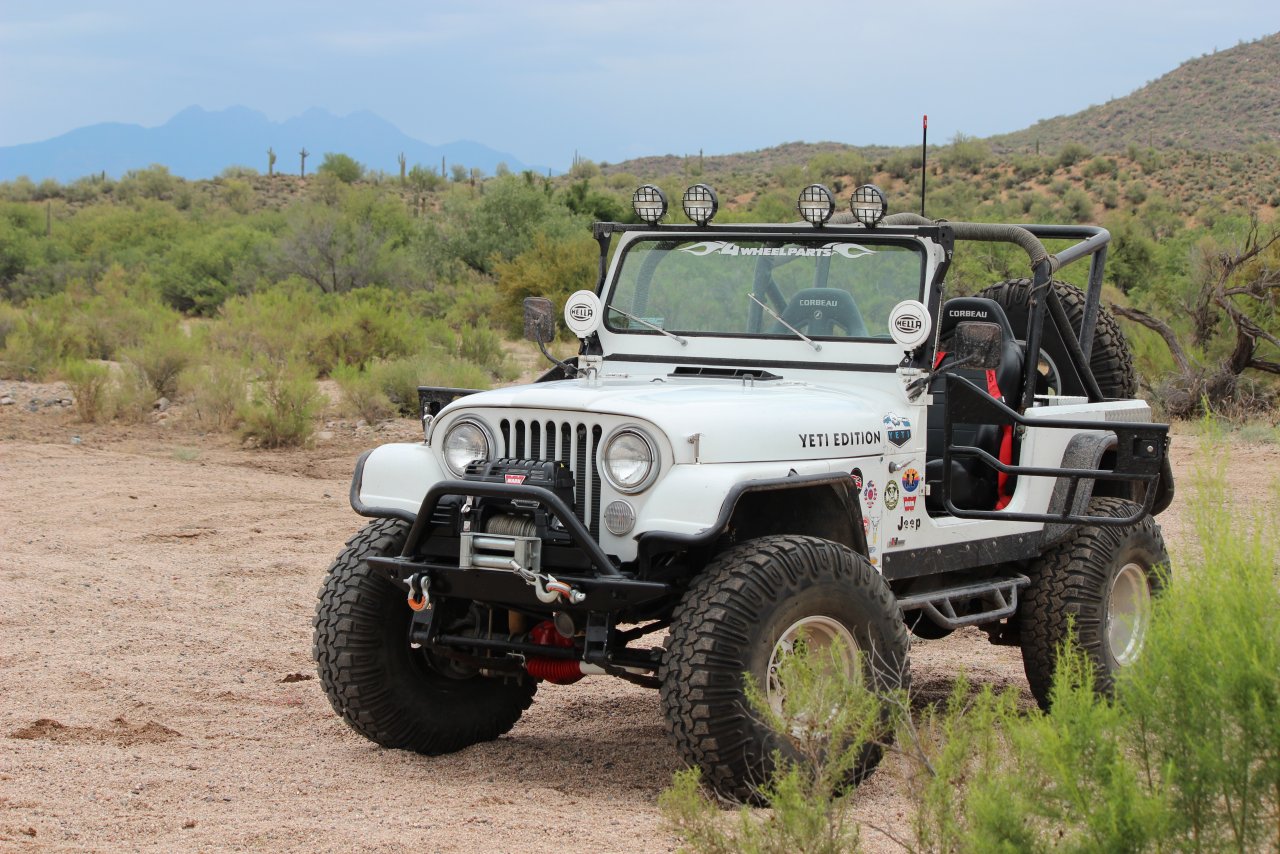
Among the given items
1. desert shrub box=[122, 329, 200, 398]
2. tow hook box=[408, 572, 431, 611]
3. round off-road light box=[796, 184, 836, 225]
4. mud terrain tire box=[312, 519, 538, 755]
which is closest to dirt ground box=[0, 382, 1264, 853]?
mud terrain tire box=[312, 519, 538, 755]

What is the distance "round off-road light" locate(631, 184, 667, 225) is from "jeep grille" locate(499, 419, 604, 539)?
5.83 feet

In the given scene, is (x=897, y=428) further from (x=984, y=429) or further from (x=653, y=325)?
(x=653, y=325)

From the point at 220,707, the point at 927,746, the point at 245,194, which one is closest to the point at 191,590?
the point at 220,707

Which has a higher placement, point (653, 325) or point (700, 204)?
point (700, 204)

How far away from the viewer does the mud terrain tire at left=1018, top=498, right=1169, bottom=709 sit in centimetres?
647

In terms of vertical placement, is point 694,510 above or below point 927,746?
above

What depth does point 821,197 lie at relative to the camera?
644 cm

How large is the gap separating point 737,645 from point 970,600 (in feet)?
6.29

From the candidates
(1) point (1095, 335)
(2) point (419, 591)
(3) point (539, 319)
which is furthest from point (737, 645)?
(1) point (1095, 335)

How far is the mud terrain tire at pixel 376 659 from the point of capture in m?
5.66

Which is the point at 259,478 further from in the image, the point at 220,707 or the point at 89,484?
the point at 220,707

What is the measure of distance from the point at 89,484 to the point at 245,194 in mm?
41222

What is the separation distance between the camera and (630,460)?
5.11 meters

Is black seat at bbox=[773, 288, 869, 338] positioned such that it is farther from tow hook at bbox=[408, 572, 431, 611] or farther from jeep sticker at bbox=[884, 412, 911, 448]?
tow hook at bbox=[408, 572, 431, 611]
